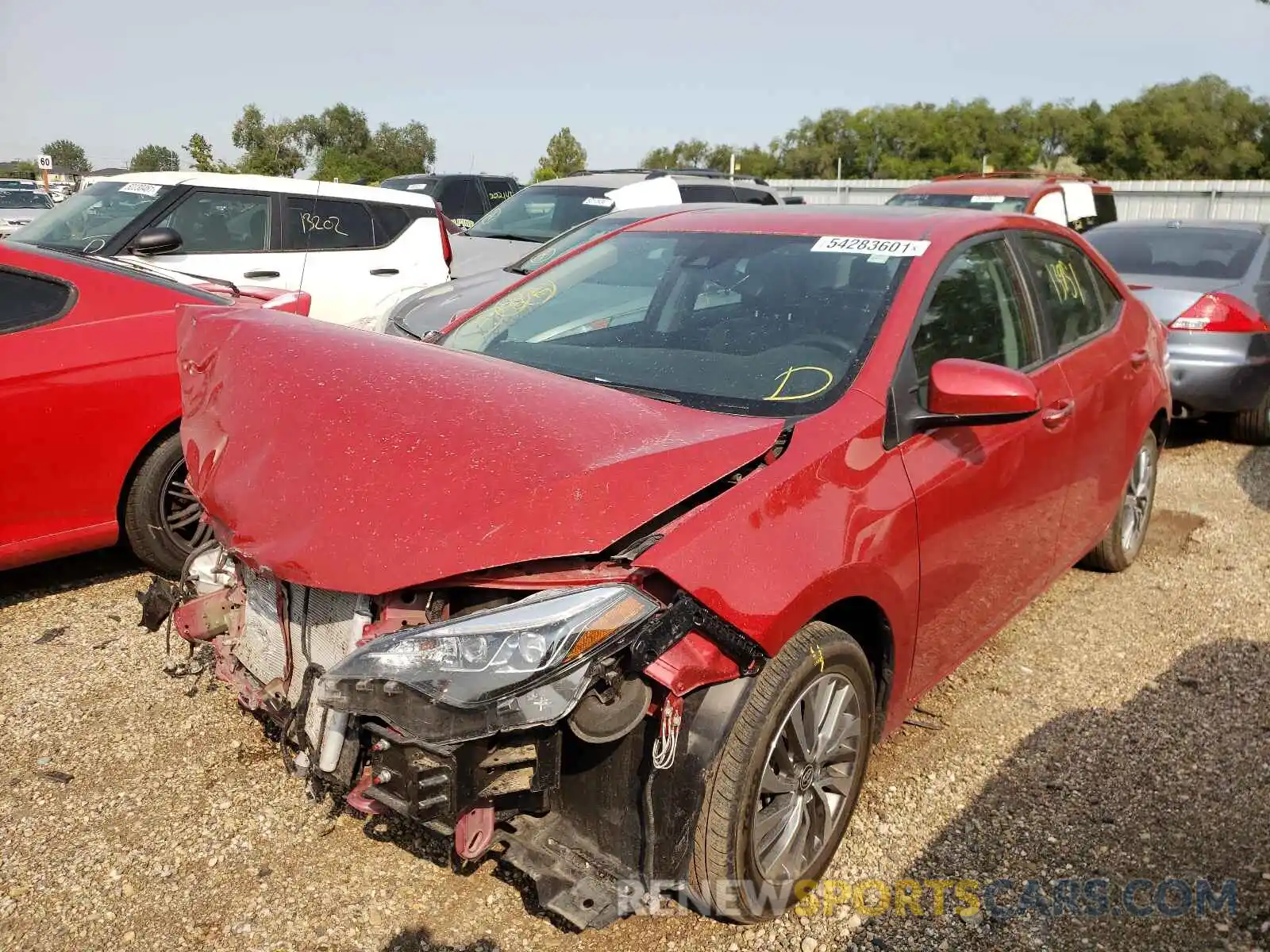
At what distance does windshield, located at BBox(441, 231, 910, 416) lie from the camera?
2.93 m

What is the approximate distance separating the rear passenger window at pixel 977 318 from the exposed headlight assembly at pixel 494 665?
1330mm

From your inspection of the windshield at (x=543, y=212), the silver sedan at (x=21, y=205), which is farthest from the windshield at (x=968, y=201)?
the silver sedan at (x=21, y=205)

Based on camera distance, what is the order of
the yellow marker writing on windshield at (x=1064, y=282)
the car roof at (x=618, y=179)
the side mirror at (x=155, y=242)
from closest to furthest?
the yellow marker writing on windshield at (x=1064, y=282) → the side mirror at (x=155, y=242) → the car roof at (x=618, y=179)

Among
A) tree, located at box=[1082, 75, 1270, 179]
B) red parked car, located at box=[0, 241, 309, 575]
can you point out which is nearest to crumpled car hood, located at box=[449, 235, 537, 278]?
red parked car, located at box=[0, 241, 309, 575]

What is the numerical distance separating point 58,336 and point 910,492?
3.55 meters

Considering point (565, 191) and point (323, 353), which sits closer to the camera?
point (323, 353)

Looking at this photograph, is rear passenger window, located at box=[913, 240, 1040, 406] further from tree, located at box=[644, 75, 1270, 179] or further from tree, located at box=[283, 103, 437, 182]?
tree, located at box=[283, 103, 437, 182]

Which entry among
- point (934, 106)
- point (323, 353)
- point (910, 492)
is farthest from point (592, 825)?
point (934, 106)

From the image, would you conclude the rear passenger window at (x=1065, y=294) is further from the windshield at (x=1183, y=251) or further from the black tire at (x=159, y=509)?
the windshield at (x=1183, y=251)

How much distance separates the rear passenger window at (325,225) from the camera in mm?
7840

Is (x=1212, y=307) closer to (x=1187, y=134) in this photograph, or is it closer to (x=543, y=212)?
(x=543, y=212)

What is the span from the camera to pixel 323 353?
278cm

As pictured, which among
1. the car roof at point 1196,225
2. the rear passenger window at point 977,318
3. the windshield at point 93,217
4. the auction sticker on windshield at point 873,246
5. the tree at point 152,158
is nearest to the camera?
the rear passenger window at point 977,318

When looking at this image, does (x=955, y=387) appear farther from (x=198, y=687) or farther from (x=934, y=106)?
(x=934, y=106)
